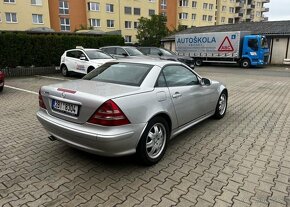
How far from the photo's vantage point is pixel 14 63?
14258 millimetres

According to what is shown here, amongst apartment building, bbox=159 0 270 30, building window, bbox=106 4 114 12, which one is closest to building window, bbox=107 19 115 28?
building window, bbox=106 4 114 12

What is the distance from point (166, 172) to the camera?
348 centimetres

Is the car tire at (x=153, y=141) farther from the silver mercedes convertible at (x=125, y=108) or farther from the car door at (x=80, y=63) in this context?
the car door at (x=80, y=63)

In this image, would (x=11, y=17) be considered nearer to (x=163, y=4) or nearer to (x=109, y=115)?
(x=163, y=4)

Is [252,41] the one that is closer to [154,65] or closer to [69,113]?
[154,65]

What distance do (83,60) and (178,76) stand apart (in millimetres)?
8968

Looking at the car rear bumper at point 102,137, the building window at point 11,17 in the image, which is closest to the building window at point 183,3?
the building window at point 11,17

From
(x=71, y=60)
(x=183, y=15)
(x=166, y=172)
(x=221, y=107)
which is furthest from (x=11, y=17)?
(x=166, y=172)

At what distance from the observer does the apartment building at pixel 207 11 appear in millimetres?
57281

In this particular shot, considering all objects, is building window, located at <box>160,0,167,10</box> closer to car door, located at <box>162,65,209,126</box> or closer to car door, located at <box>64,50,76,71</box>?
car door, located at <box>64,50,76,71</box>

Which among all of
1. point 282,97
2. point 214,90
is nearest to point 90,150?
point 214,90

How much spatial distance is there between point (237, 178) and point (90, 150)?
2.00 metres

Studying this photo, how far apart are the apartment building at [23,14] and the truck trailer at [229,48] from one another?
2569 centimetres

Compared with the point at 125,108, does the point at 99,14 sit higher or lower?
higher
